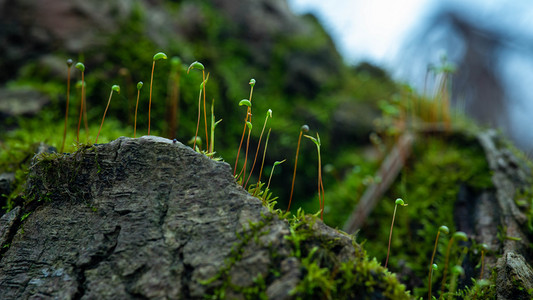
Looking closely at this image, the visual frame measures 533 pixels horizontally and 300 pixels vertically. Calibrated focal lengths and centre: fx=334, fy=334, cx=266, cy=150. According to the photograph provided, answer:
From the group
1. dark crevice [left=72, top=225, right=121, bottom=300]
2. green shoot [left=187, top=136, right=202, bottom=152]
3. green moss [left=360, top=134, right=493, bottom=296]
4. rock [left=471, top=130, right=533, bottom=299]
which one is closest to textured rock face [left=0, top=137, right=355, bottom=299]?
dark crevice [left=72, top=225, right=121, bottom=300]

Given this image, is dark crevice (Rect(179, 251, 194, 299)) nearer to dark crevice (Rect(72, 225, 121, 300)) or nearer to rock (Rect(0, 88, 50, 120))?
dark crevice (Rect(72, 225, 121, 300))

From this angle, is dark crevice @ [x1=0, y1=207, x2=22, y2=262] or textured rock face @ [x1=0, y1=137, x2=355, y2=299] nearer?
textured rock face @ [x1=0, y1=137, x2=355, y2=299]

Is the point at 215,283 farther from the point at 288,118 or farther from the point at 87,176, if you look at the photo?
the point at 288,118

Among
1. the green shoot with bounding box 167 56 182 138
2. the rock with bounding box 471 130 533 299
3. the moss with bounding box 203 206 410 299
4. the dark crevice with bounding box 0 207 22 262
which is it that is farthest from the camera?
the green shoot with bounding box 167 56 182 138

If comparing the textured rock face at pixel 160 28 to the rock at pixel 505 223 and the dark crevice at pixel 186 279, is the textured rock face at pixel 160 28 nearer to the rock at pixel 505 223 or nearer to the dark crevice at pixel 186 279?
the rock at pixel 505 223

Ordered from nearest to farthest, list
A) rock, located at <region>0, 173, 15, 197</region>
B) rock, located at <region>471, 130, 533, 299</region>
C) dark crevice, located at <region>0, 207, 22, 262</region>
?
dark crevice, located at <region>0, 207, 22, 262</region> → rock, located at <region>471, 130, 533, 299</region> → rock, located at <region>0, 173, 15, 197</region>

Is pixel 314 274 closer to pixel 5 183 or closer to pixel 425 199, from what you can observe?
pixel 5 183

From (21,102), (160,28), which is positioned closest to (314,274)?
(21,102)

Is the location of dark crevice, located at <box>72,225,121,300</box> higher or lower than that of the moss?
lower

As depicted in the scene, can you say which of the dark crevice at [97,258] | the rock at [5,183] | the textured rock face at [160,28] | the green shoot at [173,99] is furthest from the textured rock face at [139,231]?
the textured rock face at [160,28]
